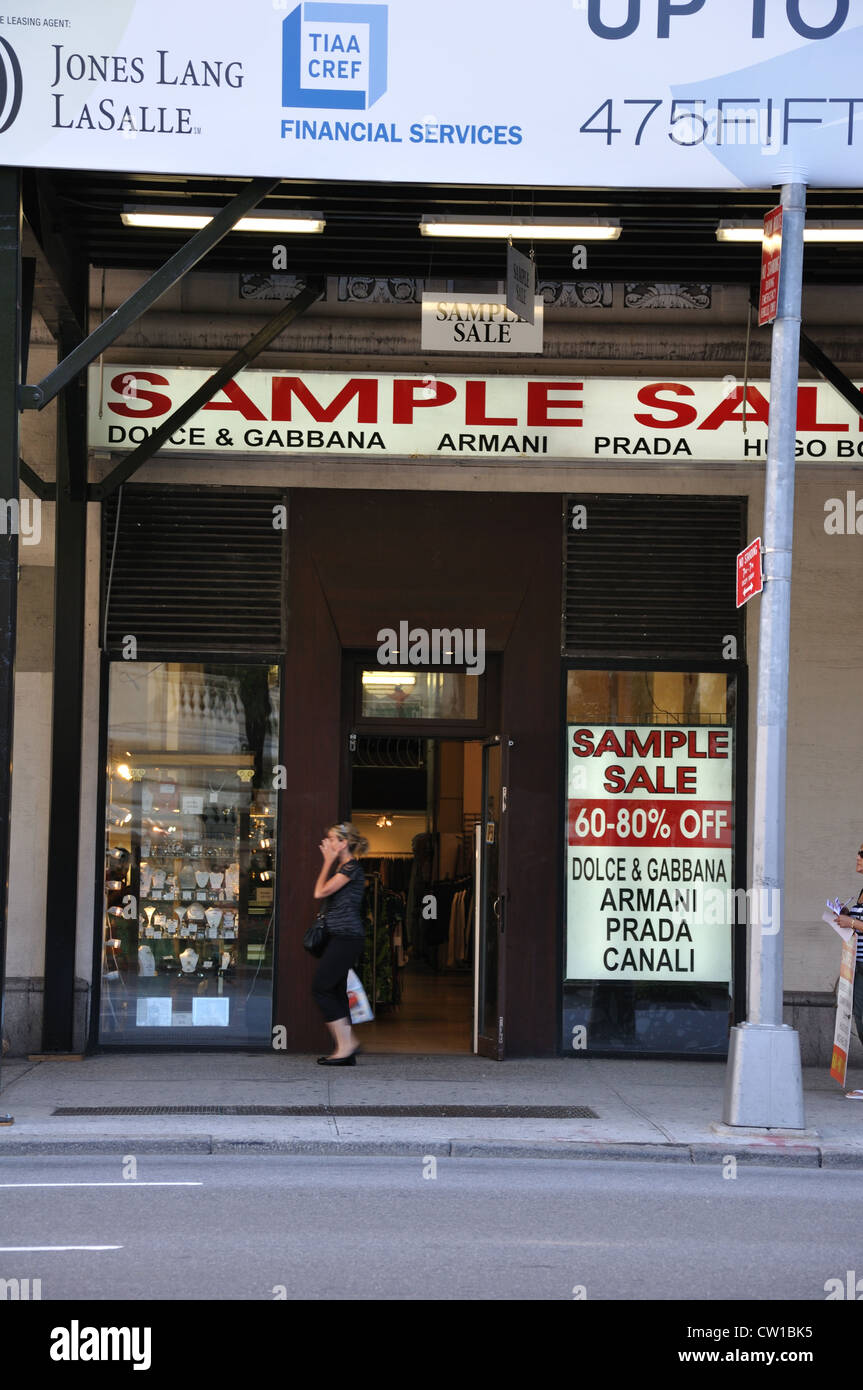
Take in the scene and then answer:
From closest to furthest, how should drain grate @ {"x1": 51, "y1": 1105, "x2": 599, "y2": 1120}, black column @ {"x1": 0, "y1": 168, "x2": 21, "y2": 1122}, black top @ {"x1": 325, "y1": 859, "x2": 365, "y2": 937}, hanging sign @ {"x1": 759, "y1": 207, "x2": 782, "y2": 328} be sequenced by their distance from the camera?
1. black column @ {"x1": 0, "y1": 168, "x2": 21, "y2": 1122}
2. drain grate @ {"x1": 51, "y1": 1105, "x2": 599, "y2": 1120}
3. hanging sign @ {"x1": 759, "y1": 207, "x2": 782, "y2": 328}
4. black top @ {"x1": 325, "y1": 859, "x2": 365, "y2": 937}

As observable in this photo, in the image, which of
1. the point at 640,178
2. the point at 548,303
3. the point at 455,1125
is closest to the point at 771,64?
the point at 640,178

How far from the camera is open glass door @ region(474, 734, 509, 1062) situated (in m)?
13.1

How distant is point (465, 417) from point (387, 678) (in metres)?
2.39

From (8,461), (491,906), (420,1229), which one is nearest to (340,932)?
(491,906)

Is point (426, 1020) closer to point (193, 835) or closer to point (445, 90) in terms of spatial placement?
point (193, 835)

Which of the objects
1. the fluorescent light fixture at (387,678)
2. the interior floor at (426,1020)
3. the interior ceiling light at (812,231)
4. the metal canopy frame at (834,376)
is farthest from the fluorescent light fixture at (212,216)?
the interior floor at (426,1020)

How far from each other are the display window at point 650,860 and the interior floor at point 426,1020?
1.46 meters

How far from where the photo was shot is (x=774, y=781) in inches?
416

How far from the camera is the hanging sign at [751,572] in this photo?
35.3ft

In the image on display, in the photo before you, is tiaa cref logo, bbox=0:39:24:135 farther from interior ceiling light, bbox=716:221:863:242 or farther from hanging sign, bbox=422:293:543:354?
interior ceiling light, bbox=716:221:863:242

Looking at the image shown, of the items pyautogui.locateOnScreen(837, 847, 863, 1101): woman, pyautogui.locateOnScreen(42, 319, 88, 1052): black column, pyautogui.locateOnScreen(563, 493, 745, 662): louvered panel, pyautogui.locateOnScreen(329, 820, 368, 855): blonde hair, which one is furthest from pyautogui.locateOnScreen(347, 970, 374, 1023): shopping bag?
pyautogui.locateOnScreen(837, 847, 863, 1101): woman

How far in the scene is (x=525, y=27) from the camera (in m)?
10.9

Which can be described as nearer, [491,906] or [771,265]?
[771,265]

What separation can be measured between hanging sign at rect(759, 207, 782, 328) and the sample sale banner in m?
4.11
